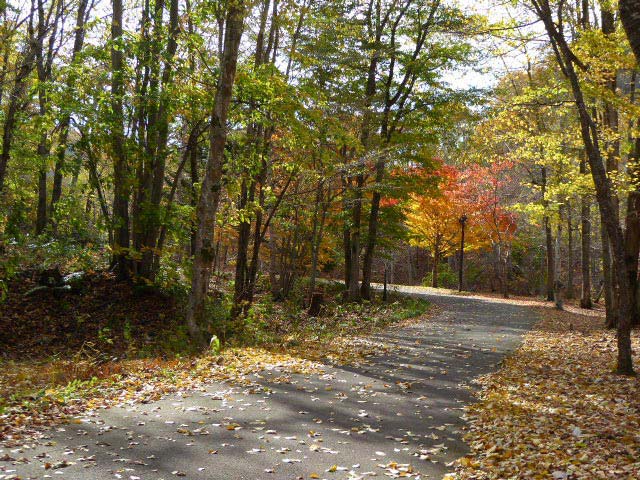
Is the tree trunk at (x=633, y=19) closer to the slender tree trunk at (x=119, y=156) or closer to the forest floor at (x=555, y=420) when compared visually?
the forest floor at (x=555, y=420)

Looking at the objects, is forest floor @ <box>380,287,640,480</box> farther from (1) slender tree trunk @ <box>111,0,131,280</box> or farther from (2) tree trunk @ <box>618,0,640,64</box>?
(1) slender tree trunk @ <box>111,0,131,280</box>

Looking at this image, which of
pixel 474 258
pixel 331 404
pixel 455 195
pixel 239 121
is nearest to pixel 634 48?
pixel 331 404

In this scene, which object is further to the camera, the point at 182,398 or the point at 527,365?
the point at 527,365

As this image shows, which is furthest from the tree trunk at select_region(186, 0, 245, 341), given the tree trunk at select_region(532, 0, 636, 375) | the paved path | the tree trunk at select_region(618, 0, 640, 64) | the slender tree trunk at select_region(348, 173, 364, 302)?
the slender tree trunk at select_region(348, 173, 364, 302)

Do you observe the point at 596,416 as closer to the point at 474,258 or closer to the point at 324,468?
the point at 324,468

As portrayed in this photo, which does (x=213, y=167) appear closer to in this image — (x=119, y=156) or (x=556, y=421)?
(x=119, y=156)

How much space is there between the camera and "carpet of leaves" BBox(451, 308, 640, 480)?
4676 mm

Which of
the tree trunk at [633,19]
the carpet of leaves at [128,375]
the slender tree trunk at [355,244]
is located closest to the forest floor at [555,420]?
the carpet of leaves at [128,375]

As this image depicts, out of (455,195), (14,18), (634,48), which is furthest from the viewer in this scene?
(455,195)

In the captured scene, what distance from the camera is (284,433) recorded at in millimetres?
5672

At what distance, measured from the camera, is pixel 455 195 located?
1192 inches

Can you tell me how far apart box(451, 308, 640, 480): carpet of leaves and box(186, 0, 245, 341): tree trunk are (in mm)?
5524

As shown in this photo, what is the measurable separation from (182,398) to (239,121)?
8227mm

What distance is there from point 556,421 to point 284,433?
3.19 m
